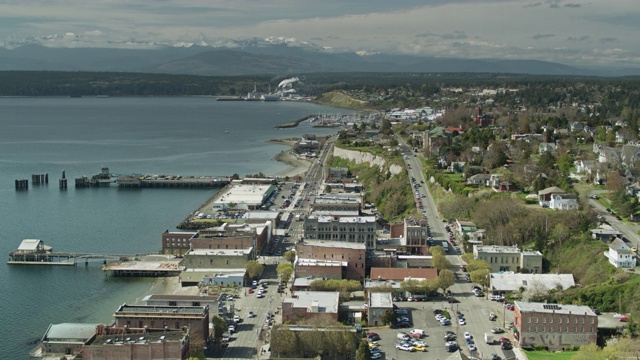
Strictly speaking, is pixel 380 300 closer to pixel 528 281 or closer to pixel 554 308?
pixel 554 308

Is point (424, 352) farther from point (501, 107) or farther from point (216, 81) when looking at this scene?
point (216, 81)

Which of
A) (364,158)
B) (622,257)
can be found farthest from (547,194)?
(364,158)

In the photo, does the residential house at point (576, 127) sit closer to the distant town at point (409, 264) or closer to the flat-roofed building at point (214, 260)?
the distant town at point (409, 264)

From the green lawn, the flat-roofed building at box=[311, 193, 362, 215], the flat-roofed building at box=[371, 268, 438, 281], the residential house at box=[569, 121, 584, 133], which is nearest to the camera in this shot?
the green lawn

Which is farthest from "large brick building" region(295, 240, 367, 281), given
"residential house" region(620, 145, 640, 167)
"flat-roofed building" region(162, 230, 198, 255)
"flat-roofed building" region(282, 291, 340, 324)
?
"residential house" region(620, 145, 640, 167)

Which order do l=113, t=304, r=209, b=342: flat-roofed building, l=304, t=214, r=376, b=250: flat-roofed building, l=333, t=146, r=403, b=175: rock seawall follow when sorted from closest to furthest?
l=113, t=304, r=209, b=342: flat-roofed building
l=304, t=214, r=376, b=250: flat-roofed building
l=333, t=146, r=403, b=175: rock seawall

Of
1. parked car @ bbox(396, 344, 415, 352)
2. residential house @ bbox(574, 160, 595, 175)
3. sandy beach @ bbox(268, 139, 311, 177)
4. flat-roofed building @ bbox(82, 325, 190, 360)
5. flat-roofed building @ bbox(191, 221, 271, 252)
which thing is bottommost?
parked car @ bbox(396, 344, 415, 352)

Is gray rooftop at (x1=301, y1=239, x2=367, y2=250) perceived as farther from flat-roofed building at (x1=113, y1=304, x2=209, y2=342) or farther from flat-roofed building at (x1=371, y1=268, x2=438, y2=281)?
flat-roofed building at (x1=113, y1=304, x2=209, y2=342)

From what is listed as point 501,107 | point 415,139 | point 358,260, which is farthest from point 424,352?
point 501,107
